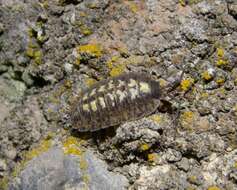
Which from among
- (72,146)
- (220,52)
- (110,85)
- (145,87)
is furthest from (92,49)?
(220,52)

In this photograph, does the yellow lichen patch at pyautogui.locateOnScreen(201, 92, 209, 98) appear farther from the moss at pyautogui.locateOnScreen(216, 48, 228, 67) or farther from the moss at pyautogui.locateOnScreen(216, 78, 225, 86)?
the moss at pyautogui.locateOnScreen(216, 48, 228, 67)

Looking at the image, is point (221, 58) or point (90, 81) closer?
point (221, 58)

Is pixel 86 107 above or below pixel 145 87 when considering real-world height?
below

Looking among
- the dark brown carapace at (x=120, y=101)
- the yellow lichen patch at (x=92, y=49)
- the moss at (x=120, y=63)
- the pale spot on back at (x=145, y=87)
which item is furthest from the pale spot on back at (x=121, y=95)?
the yellow lichen patch at (x=92, y=49)

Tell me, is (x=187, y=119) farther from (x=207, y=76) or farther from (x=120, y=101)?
(x=120, y=101)

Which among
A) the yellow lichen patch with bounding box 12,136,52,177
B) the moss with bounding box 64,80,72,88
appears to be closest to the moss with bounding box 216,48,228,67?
the moss with bounding box 64,80,72,88

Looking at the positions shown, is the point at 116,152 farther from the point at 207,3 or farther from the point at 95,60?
the point at 207,3

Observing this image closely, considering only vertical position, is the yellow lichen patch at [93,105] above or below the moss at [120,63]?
below

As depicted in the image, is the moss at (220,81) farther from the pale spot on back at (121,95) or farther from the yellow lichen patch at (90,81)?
the yellow lichen patch at (90,81)
